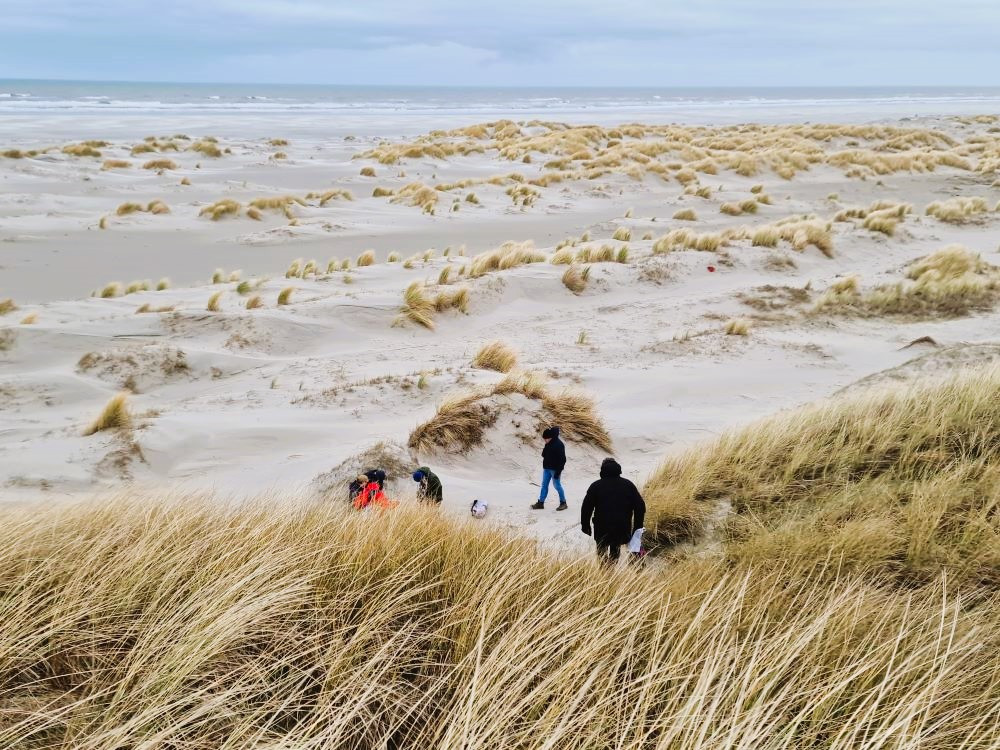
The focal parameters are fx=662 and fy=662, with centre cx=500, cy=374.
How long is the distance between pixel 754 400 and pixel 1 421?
9.58 m

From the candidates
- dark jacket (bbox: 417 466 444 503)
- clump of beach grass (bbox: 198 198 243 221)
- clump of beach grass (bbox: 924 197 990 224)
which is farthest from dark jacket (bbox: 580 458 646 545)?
clump of beach grass (bbox: 924 197 990 224)

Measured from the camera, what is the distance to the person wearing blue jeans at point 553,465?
20.0 ft

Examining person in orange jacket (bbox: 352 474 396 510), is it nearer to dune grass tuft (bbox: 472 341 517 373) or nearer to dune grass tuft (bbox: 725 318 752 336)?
dune grass tuft (bbox: 472 341 517 373)

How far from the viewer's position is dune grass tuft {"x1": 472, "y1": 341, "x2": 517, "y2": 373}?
9828 millimetres

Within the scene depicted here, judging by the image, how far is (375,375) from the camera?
382 inches

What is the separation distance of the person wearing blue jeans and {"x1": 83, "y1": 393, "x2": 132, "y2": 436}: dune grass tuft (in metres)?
4.78

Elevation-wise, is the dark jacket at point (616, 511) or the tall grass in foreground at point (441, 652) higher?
the tall grass in foreground at point (441, 652)

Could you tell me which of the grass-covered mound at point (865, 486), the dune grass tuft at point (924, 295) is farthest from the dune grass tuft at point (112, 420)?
the dune grass tuft at point (924, 295)

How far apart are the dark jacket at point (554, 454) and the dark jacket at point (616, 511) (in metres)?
1.45

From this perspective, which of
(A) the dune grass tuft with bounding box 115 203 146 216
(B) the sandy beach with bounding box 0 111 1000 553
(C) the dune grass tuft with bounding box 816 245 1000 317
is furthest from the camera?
(A) the dune grass tuft with bounding box 115 203 146 216

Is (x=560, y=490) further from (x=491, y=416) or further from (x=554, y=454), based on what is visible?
(x=491, y=416)

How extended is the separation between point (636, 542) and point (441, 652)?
7.53ft

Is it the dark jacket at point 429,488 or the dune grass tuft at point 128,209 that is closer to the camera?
the dark jacket at point 429,488

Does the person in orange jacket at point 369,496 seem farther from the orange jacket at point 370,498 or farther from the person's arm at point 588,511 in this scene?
the person's arm at point 588,511
